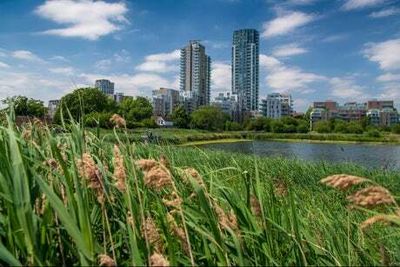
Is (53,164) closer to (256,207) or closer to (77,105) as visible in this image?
(256,207)

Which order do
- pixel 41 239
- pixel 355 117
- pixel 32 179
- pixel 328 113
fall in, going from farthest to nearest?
pixel 355 117 → pixel 328 113 → pixel 32 179 → pixel 41 239

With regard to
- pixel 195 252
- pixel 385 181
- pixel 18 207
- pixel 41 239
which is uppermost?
pixel 18 207

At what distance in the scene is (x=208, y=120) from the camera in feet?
381

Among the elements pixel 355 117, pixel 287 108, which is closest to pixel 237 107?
pixel 287 108

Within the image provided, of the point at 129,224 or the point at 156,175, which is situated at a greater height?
the point at 156,175

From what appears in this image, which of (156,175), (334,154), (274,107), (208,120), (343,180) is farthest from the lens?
(274,107)

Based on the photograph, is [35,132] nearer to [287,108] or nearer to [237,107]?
[237,107]

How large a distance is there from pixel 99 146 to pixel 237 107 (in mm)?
183827

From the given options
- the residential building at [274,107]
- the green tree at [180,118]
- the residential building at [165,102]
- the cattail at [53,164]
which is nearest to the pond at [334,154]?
the cattail at [53,164]

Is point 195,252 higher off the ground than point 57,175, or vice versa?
point 57,175

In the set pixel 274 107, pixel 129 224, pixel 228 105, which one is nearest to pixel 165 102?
pixel 228 105

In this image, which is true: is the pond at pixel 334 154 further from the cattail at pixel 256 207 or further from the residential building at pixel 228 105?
the residential building at pixel 228 105

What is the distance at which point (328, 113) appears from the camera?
17875 centimetres

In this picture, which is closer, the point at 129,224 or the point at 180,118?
the point at 129,224
